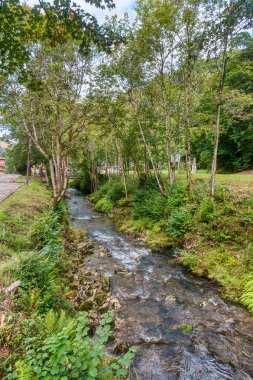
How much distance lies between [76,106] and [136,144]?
584 centimetres

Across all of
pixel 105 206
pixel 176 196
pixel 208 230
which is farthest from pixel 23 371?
pixel 105 206

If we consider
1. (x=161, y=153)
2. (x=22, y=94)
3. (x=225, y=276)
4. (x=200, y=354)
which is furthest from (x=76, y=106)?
(x=200, y=354)

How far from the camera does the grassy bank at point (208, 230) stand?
23.9 ft

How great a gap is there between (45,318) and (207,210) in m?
7.86

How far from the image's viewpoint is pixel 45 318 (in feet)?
12.1

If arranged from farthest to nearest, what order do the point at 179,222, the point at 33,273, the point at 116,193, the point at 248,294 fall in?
1. the point at 116,193
2. the point at 179,222
3. the point at 248,294
4. the point at 33,273

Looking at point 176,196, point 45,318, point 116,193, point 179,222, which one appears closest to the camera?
point 45,318

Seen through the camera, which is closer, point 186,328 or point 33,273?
point 33,273

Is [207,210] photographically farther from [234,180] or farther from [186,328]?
[186,328]

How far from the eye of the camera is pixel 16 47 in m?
3.46

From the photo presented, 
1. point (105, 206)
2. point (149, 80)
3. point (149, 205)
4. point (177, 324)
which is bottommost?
point (177, 324)

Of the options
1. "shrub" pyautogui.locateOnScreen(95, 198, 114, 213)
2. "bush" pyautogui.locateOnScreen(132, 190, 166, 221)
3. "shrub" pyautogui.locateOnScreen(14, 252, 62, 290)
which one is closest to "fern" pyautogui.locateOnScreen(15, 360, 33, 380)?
"shrub" pyautogui.locateOnScreen(14, 252, 62, 290)

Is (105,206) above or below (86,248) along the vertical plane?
above

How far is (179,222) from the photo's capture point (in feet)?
34.2
